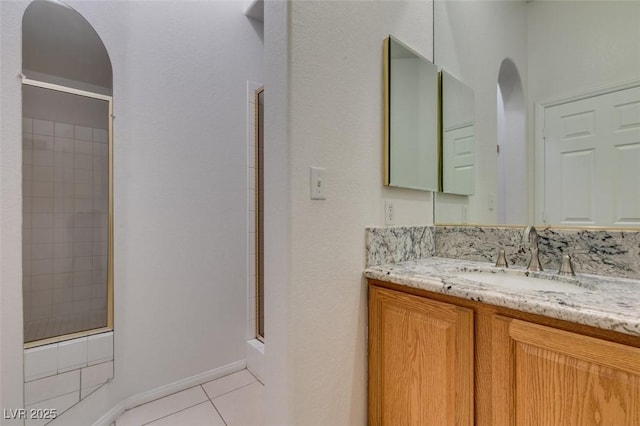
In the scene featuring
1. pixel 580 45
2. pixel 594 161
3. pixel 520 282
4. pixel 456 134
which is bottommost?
pixel 520 282

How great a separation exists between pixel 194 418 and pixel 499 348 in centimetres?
161

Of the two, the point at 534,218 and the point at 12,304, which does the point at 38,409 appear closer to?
the point at 12,304

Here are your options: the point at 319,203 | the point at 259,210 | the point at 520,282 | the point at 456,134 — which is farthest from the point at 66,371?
the point at 456,134

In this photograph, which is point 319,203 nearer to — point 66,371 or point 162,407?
point 66,371

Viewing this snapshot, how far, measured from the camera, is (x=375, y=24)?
1287mm

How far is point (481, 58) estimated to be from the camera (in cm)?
162

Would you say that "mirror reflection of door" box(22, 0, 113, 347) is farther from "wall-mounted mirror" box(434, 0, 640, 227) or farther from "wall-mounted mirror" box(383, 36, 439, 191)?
"wall-mounted mirror" box(434, 0, 640, 227)

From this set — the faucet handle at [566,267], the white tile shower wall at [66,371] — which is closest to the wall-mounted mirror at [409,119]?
the faucet handle at [566,267]

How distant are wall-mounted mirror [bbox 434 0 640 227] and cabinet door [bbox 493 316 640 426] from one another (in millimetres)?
674

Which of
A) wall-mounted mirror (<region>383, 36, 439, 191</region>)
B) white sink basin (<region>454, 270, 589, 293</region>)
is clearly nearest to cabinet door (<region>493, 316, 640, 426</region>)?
white sink basin (<region>454, 270, 589, 293</region>)

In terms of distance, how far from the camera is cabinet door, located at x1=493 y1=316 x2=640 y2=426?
648mm

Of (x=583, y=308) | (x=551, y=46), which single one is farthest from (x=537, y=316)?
(x=551, y=46)

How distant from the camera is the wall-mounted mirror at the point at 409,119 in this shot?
1.31 metres

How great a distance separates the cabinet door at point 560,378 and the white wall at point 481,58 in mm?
794
